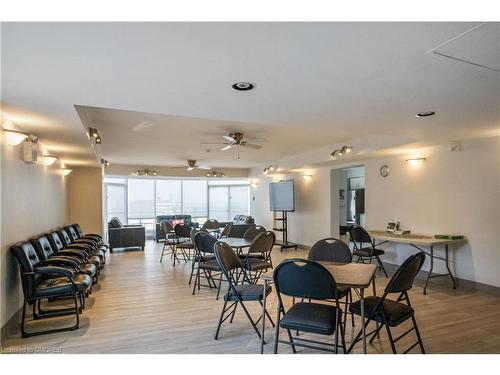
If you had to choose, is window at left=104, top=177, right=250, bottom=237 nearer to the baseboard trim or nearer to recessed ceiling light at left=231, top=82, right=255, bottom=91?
the baseboard trim

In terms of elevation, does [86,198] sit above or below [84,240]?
above

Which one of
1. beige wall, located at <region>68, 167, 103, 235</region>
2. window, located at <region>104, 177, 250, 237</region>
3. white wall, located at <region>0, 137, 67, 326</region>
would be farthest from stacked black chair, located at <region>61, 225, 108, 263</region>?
window, located at <region>104, 177, 250, 237</region>

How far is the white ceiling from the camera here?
5.65 feet

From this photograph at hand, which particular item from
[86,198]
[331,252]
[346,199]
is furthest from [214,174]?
[331,252]

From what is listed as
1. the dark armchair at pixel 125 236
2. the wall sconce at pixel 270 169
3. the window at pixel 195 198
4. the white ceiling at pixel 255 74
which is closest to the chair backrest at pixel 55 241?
the white ceiling at pixel 255 74

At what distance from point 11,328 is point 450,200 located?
20.3 ft

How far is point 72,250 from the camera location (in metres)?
4.72

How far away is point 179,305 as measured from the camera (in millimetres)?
4266

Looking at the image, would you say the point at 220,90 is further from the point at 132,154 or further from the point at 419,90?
the point at 132,154

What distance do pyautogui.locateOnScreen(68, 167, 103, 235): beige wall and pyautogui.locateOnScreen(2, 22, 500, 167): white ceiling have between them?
158 inches

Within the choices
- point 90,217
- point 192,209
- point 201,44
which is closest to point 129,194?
point 192,209

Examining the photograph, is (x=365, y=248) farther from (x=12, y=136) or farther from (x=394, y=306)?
(x=12, y=136)

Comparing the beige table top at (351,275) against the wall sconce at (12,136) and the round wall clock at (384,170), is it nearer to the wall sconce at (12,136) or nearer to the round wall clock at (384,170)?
the wall sconce at (12,136)

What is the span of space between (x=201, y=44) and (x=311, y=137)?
4.59 meters
